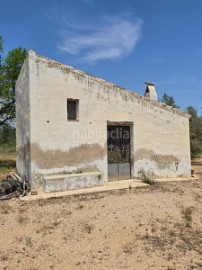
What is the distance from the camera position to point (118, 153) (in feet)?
38.6

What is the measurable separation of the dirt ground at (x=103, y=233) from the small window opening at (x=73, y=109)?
11.2ft

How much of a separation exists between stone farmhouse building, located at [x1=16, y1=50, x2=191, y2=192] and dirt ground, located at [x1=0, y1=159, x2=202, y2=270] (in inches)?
69.4

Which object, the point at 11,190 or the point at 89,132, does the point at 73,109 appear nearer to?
the point at 89,132

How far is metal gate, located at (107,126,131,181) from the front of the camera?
11.6m

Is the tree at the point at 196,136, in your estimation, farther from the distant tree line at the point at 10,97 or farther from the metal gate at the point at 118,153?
the metal gate at the point at 118,153

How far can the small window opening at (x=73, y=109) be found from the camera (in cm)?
1077

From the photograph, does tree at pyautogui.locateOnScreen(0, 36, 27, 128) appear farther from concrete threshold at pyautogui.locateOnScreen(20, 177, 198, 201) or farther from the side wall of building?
concrete threshold at pyautogui.locateOnScreen(20, 177, 198, 201)

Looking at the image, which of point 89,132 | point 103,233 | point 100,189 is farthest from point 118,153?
point 103,233

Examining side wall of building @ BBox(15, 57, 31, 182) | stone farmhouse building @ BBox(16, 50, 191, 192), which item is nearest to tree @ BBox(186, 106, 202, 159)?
stone farmhouse building @ BBox(16, 50, 191, 192)

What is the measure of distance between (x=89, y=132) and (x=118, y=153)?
180 centimetres

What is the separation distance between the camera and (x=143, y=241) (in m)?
5.80

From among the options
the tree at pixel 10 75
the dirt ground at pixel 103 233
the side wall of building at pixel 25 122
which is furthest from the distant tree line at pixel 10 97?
the dirt ground at pixel 103 233

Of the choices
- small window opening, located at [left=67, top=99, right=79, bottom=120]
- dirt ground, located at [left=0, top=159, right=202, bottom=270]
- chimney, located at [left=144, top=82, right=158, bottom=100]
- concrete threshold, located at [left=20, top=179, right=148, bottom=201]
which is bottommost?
dirt ground, located at [left=0, top=159, right=202, bottom=270]

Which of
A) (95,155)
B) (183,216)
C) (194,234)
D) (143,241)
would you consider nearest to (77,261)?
(143,241)
